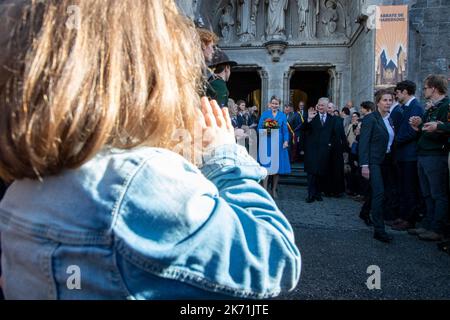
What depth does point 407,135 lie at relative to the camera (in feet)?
15.6

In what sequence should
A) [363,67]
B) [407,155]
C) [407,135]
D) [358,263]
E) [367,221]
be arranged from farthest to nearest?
1. [363,67]
2. [367,221]
3. [407,155]
4. [407,135]
5. [358,263]

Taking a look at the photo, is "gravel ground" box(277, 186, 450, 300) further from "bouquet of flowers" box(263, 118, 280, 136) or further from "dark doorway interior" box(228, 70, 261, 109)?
"dark doorway interior" box(228, 70, 261, 109)

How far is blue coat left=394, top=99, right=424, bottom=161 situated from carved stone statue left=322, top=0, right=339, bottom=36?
29.6 ft

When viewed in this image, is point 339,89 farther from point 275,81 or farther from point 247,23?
point 247,23

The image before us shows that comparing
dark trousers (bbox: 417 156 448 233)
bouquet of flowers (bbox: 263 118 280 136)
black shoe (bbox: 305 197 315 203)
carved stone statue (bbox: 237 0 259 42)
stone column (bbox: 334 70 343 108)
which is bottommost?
black shoe (bbox: 305 197 315 203)

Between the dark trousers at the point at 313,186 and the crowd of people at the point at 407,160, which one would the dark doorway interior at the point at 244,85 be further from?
the crowd of people at the point at 407,160

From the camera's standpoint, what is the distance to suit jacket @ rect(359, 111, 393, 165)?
4473 millimetres

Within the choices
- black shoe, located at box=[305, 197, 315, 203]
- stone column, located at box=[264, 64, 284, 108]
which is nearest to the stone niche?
stone column, located at box=[264, 64, 284, 108]

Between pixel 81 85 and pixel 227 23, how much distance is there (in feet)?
45.6

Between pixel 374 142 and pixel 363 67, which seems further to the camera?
pixel 363 67

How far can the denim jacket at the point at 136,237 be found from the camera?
0.67 meters

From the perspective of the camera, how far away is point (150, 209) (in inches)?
26.2

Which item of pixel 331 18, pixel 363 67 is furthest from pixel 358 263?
pixel 331 18

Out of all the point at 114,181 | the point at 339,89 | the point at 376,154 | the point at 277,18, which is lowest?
the point at 376,154
